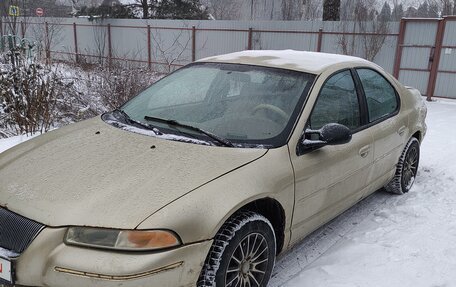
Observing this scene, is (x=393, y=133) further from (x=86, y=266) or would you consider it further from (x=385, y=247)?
(x=86, y=266)

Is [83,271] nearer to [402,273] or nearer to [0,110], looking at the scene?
[402,273]

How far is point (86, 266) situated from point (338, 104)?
229 cm

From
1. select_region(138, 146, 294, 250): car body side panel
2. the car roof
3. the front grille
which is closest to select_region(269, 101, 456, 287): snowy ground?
select_region(138, 146, 294, 250): car body side panel

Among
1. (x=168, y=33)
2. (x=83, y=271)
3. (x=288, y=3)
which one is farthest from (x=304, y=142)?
(x=288, y=3)

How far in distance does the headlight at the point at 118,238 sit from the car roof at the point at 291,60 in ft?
6.18

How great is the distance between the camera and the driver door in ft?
9.84

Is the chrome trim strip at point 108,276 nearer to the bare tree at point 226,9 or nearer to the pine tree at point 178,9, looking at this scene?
the pine tree at point 178,9

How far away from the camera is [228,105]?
332 centimetres

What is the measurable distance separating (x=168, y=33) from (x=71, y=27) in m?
7.08

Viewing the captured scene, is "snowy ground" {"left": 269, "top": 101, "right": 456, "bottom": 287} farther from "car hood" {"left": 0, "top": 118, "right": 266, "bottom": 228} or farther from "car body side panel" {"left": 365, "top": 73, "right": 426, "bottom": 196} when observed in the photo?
"car hood" {"left": 0, "top": 118, "right": 266, "bottom": 228}

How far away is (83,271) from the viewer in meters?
2.06

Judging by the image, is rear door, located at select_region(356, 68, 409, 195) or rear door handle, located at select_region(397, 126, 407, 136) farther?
rear door handle, located at select_region(397, 126, 407, 136)

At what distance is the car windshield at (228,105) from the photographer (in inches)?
119

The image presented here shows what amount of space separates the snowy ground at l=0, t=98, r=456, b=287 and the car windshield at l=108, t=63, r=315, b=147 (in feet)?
3.28
